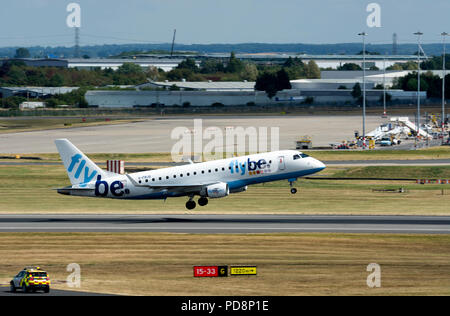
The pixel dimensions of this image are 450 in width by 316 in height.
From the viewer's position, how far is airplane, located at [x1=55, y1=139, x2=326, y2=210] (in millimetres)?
65312

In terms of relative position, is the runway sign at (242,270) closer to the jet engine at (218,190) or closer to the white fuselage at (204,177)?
the jet engine at (218,190)

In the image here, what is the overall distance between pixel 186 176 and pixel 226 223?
22.0ft

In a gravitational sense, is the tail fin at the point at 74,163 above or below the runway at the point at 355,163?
above

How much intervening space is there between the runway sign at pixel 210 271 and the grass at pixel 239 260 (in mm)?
588

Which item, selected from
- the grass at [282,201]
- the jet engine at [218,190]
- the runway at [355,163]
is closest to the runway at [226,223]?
the jet engine at [218,190]

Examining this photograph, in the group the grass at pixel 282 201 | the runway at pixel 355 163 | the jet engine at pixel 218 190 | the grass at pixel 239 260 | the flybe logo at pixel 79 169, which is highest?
the flybe logo at pixel 79 169

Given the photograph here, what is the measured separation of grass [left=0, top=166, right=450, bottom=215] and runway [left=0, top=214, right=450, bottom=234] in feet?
11.3

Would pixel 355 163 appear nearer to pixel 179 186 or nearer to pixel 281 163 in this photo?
pixel 281 163

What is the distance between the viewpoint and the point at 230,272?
4481cm

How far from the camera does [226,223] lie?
6188cm

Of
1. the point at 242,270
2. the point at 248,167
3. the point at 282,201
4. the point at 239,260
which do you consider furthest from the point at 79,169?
the point at 242,270

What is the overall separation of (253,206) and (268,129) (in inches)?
4102

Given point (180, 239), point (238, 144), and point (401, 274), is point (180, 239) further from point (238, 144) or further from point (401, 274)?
point (238, 144)

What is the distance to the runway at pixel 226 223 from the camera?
192 ft
